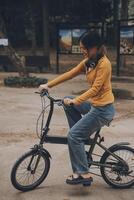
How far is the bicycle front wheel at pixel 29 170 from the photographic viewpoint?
18.8 ft

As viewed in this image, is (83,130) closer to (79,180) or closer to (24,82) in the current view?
(79,180)

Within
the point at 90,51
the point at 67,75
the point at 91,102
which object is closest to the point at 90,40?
the point at 90,51

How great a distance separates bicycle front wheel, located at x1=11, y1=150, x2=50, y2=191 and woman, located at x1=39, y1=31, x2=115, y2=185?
0.39 metres

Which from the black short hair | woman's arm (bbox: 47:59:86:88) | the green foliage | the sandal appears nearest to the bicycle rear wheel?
the sandal

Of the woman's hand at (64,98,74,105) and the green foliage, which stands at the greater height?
the woman's hand at (64,98,74,105)

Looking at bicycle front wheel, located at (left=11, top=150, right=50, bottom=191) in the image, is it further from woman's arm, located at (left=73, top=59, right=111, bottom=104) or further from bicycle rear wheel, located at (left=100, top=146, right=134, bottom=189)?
woman's arm, located at (left=73, top=59, right=111, bottom=104)

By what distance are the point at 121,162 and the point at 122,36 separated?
1192cm

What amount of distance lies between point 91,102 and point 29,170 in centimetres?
103

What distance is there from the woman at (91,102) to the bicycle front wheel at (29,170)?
1.26ft

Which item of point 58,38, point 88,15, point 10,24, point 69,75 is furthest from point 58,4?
point 69,75

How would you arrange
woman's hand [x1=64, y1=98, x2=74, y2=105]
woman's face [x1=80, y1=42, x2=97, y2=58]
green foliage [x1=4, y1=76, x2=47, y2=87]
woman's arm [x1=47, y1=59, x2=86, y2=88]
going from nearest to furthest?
woman's hand [x1=64, y1=98, x2=74, y2=105]
woman's face [x1=80, y1=42, x2=97, y2=58]
woman's arm [x1=47, y1=59, x2=86, y2=88]
green foliage [x1=4, y1=76, x2=47, y2=87]

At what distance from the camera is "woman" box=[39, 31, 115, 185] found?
5520 mm

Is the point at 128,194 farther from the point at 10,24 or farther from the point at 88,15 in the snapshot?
the point at 10,24

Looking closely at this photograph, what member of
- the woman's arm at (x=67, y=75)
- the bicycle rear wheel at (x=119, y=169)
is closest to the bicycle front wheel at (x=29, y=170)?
the bicycle rear wheel at (x=119, y=169)
